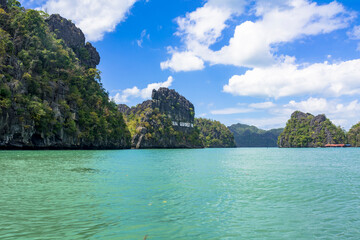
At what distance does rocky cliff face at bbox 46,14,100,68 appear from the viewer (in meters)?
95.8

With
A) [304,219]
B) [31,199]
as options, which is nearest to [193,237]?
[304,219]

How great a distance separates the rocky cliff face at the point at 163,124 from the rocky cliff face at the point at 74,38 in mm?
46382

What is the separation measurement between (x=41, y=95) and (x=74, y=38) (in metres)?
52.6

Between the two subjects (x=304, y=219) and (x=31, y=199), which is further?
(x=31, y=199)

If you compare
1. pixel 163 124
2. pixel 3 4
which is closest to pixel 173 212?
pixel 3 4

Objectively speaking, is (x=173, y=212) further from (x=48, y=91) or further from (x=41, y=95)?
(x=48, y=91)

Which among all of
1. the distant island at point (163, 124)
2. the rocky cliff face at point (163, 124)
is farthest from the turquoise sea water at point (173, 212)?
the rocky cliff face at point (163, 124)

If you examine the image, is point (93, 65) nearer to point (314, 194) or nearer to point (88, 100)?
point (88, 100)

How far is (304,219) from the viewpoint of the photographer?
29.1 feet

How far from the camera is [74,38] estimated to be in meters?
105

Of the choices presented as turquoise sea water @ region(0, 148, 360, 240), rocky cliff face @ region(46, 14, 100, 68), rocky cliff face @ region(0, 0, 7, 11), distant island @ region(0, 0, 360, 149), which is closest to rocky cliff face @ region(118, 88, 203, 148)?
distant island @ region(0, 0, 360, 149)

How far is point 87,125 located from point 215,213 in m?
72.4

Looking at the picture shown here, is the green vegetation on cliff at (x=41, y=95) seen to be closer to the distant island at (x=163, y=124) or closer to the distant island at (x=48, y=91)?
the distant island at (x=48, y=91)

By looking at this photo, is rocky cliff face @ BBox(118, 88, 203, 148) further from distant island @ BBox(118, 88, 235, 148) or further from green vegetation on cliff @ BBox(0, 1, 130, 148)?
green vegetation on cliff @ BBox(0, 1, 130, 148)
